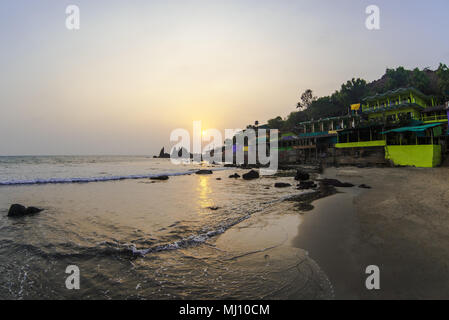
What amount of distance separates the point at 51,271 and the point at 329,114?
67768mm

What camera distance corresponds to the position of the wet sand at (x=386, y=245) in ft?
10.1

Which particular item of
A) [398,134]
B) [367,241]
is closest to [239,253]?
[367,241]

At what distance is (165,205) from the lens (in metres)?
10.5

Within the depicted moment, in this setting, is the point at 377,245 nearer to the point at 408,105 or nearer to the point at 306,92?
the point at 408,105

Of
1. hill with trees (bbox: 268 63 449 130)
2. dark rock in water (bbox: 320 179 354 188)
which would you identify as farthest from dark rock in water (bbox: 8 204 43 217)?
hill with trees (bbox: 268 63 449 130)

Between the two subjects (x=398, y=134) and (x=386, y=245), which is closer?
(x=386, y=245)

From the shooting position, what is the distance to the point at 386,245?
4488mm

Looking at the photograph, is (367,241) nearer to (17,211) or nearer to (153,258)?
(153,258)

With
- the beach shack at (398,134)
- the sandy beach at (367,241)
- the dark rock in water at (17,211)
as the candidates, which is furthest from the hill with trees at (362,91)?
the dark rock in water at (17,211)

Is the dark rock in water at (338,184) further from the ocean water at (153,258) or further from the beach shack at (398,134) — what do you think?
the beach shack at (398,134)

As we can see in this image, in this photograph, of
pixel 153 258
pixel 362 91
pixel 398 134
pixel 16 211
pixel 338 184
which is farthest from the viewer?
pixel 362 91

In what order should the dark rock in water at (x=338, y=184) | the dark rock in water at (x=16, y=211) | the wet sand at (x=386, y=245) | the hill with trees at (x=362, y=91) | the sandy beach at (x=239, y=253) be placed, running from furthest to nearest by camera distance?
the hill with trees at (x=362, y=91) → the dark rock in water at (x=338, y=184) → the dark rock in water at (x=16, y=211) → the sandy beach at (x=239, y=253) → the wet sand at (x=386, y=245)

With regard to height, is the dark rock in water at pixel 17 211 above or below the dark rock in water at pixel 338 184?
below
